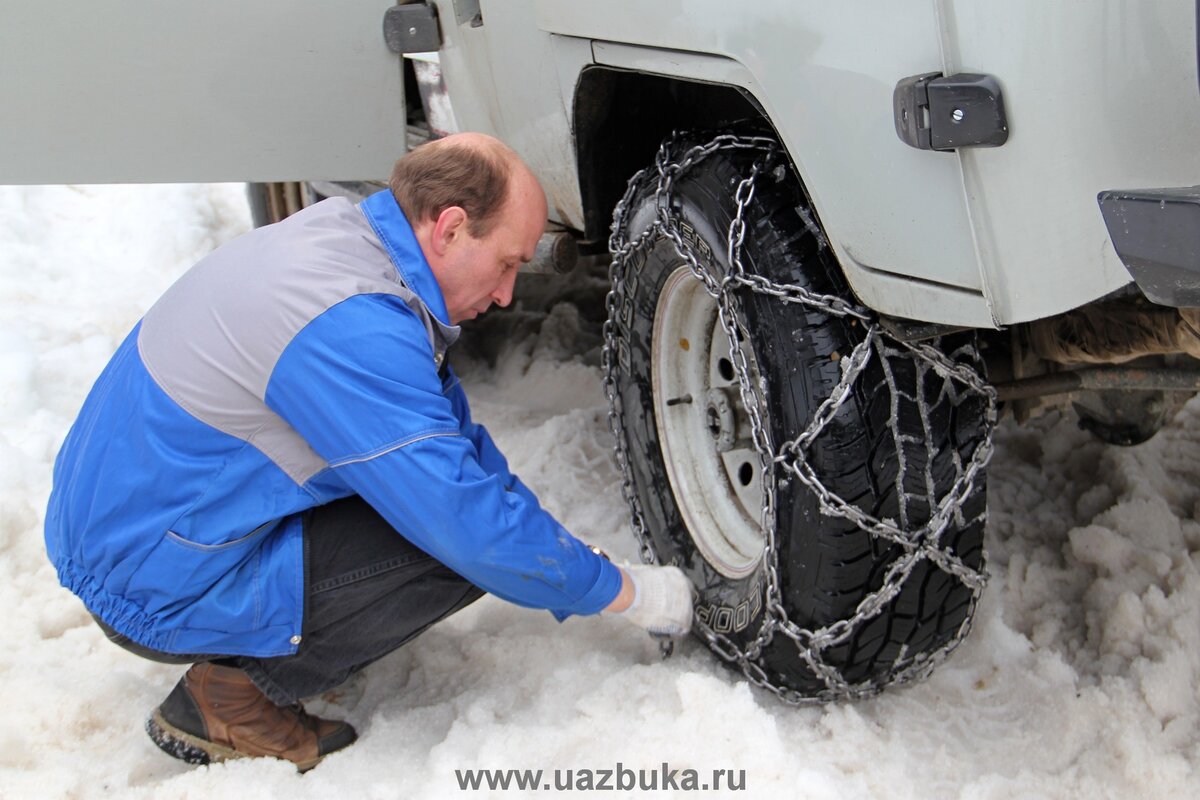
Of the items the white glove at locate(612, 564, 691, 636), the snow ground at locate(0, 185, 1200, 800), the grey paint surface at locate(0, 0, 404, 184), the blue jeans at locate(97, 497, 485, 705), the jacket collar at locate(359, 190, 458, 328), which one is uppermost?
the grey paint surface at locate(0, 0, 404, 184)

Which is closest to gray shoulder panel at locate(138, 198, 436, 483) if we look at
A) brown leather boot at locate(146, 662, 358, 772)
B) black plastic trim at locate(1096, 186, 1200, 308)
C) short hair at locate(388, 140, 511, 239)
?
short hair at locate(388, 140, 511, 239)

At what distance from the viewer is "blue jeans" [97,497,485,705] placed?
221 centimetres

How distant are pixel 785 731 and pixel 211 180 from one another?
185cm

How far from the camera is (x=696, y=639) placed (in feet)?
8.11

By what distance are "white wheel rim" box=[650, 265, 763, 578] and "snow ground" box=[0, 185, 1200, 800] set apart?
0.83 ft

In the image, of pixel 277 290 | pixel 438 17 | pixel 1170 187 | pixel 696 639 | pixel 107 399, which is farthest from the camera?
pixel 438 17

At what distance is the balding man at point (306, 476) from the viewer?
6.30 ft

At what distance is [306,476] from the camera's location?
2.08m

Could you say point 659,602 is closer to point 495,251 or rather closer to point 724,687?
point 724,687

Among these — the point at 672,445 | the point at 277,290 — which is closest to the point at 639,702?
the point at 672,445

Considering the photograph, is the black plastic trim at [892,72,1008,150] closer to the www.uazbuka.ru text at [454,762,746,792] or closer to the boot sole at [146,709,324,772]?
the www.uazbuka.ru text at [454,762,746,792]

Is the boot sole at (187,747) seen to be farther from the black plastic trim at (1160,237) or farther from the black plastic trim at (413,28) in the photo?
the black plastic trim at (1160,237)

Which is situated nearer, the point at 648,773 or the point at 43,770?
the point at 648,773

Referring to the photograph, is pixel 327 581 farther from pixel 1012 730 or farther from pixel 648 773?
pixel 1012 730
